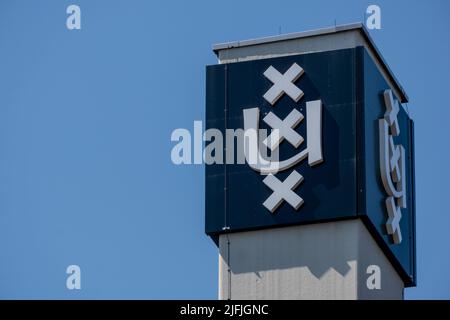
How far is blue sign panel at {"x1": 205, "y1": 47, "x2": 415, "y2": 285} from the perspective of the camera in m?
97.7

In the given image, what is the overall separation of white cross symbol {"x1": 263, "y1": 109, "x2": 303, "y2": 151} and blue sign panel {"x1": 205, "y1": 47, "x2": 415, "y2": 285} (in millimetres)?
41

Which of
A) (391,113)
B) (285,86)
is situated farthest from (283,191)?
(391,113)

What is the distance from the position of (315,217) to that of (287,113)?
4.50 m

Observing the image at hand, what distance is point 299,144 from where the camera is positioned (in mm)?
98250

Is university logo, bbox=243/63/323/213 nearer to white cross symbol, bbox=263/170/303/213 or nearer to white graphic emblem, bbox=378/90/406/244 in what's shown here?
white cross symbol, bbox=263/170/303/213

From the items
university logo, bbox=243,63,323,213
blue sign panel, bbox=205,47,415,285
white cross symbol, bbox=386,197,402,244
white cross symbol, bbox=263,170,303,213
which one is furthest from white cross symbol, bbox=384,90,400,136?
white cross symbol, bbox=263,170,303,213

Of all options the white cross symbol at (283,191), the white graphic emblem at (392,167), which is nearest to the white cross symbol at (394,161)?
the white graphic emblem at (392,167)

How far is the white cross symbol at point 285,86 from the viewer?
324 ft

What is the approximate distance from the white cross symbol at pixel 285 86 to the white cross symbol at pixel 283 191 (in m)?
3.19

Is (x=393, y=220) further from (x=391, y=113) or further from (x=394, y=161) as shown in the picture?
(x=391, y=113)

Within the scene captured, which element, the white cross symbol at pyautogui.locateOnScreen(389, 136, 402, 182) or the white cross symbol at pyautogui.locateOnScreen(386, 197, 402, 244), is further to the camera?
the white cross symbol at pyautogui.locateOnScreen(389, 136, 402, 182)

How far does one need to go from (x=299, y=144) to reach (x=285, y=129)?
0.87 meters
